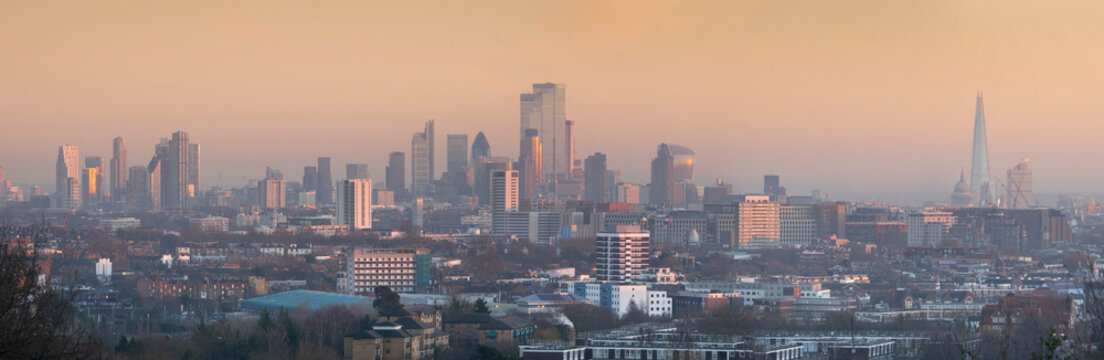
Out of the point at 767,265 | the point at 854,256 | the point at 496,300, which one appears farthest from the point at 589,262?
the point at 496,300

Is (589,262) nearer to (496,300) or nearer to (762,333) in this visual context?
(496,300)

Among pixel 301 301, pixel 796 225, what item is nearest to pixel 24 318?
pixel 301 301

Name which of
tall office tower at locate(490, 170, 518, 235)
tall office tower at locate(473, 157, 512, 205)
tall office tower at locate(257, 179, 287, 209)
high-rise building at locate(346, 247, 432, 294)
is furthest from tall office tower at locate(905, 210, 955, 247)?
tall office tower at locate(257, 179, 287, 209)

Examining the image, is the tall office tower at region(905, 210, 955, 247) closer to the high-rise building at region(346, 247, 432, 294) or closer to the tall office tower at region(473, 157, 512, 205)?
the tall office tower at region(473, 157, 512, 205)

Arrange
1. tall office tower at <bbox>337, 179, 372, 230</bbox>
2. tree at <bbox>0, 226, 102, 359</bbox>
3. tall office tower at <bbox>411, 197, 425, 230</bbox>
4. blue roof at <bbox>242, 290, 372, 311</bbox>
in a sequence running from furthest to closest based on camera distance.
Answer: tall office tower at <bbox>411, 197, 425, 230</bbox>
tall office tower at <bbox>337, 179, 372, 230</bbox>
blue roof at <bbox>242, 290, 372, 311</bbox>
tree at <bbox>0, 226, 102, 359</bbox>

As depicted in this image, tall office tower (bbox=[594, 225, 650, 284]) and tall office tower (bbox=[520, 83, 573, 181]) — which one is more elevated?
tall office tower (bbox=[520, 83, 573, 181])

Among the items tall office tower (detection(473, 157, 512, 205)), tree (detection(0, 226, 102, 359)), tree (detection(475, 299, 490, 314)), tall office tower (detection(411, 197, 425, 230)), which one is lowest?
tree (detection(475, 299, 490, 314))

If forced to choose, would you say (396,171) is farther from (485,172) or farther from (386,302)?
(386,302)
